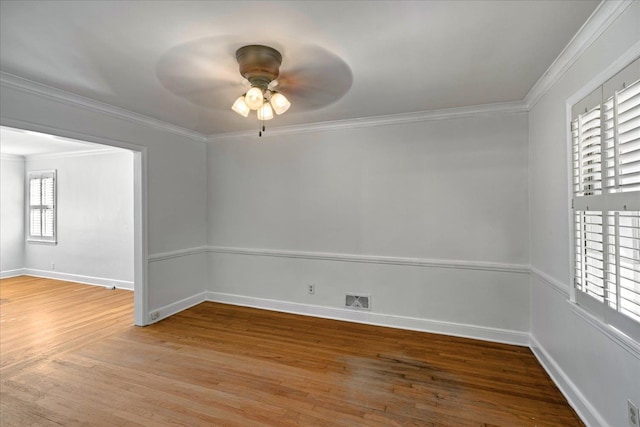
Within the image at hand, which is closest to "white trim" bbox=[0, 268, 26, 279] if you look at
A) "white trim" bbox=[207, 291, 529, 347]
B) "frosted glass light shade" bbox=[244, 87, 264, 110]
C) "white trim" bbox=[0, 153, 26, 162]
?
"white trim" bbox=[0, 153, 26, 162]

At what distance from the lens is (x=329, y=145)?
3.73 metres

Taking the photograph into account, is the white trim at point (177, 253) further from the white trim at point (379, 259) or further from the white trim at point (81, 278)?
the white trim at point (81, 278)

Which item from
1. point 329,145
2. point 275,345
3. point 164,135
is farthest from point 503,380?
point 164,135

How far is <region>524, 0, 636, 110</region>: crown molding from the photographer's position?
1492 millimetres

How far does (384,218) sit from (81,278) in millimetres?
5795

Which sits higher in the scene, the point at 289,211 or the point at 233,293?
the point at 289,211

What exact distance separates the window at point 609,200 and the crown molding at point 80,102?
4.11 m

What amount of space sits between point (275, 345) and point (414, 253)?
6.05 ft

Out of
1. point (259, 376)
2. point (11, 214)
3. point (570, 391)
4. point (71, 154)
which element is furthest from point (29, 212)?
point (570, 391)

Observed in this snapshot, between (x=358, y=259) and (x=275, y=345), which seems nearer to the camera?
(x=275, y=345)

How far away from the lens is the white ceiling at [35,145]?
14.7ft

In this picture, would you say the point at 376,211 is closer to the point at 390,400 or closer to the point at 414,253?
the point at 414,253

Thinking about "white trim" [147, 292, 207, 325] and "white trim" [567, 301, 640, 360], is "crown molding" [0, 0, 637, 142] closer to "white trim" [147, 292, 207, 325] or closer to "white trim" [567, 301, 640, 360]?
"white trim" [567, 301, 640, 360]

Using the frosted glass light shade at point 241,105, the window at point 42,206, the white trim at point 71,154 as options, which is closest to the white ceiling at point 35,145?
the white trim at point 71,154
